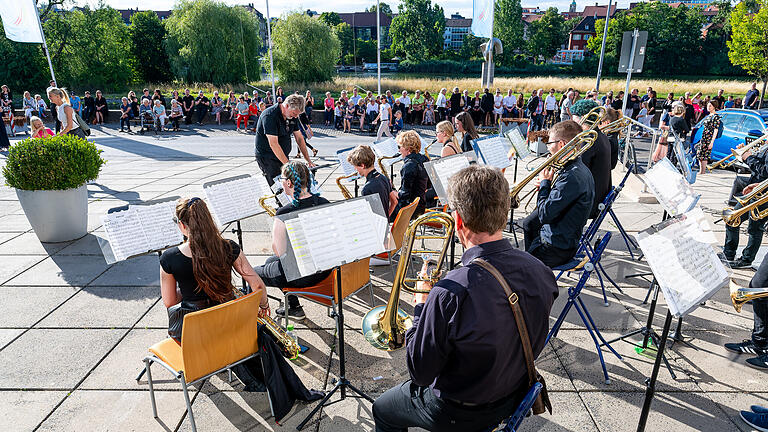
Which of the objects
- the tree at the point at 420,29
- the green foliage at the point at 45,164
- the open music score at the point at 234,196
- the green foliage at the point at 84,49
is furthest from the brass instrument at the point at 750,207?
the tree at the point at 420,29

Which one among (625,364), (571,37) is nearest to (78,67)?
(625,364)

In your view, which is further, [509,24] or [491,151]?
[509,24]

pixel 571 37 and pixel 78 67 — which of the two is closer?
pixel 78 67

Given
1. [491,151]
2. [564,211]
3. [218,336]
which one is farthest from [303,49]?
[218,336]

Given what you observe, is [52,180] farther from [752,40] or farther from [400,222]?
[752,40]

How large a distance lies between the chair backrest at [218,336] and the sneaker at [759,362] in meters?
3.86

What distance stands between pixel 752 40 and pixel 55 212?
108 feet

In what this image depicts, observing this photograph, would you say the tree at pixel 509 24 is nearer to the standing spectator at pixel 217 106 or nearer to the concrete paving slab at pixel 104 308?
Result: the standing spectator at pixel 217 106

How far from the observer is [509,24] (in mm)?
78750

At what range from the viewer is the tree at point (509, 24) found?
252 feet

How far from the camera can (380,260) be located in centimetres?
551

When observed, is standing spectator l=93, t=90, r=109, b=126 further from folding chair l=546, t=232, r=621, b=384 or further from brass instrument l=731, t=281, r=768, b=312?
brass instrument l=731, t=281, r=768, b=312

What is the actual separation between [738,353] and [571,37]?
107 metres

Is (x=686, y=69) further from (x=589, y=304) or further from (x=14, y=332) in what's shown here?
(x=14, y=332)
